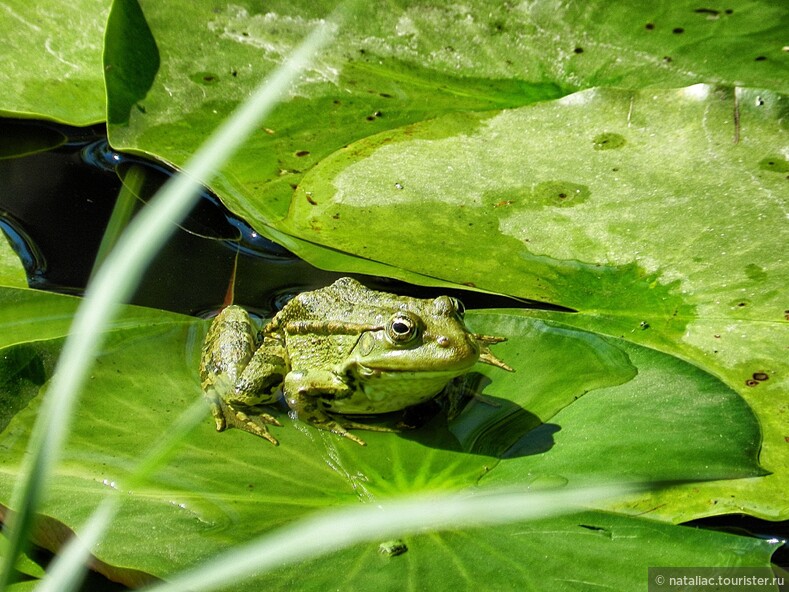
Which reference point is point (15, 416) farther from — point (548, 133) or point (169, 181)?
point (548, 133)

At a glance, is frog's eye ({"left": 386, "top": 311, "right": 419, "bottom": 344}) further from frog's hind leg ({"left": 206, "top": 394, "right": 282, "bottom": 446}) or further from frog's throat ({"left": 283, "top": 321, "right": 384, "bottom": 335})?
frog's hind leg ({"left": 206, "top": 394, "right": 282, "bottom": 446})

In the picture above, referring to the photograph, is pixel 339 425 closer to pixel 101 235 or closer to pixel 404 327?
pixel 404 327

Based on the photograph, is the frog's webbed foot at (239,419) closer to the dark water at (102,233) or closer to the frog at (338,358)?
the frog at (338,358)

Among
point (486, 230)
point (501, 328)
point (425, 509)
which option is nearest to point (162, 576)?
point (425, 509)

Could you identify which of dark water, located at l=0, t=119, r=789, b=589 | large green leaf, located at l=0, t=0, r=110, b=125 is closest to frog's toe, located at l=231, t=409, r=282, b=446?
dark water, located at l=0, t=119, r=789, b=589

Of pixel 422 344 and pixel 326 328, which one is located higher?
pixel 326 328

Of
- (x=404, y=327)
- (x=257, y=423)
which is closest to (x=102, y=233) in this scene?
(x=257, y=423)
